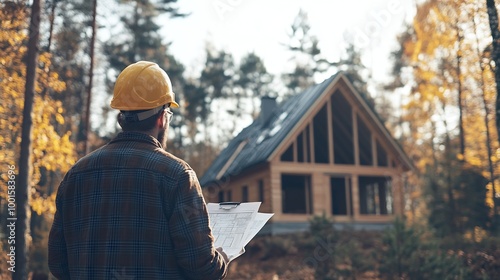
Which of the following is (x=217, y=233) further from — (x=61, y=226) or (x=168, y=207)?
(x=61, y=226)

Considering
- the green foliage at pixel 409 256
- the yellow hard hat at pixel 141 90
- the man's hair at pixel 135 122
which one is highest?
the yellow hard hat at pixel 141 90

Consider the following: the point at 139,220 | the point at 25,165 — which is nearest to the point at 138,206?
the point at 139,220

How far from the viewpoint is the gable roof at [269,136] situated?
21859mm

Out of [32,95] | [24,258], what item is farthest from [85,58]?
[24,258]

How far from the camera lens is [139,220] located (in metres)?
2.79

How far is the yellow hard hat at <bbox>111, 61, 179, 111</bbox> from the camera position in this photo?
299cm

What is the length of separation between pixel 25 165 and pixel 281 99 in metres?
30.4

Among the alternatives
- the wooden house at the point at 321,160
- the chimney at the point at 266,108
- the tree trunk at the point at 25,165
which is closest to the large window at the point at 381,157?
the wooden house at the point at 321,160

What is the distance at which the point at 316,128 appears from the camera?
24797 mm

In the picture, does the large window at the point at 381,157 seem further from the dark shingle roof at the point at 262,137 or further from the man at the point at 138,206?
the man at the point at 138,206

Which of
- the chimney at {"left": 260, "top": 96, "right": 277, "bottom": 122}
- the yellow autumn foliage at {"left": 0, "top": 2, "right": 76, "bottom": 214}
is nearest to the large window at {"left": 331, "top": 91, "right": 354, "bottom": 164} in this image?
the chimney at {"left": 260, "top": 96, "right": 277, "bottom": 122}

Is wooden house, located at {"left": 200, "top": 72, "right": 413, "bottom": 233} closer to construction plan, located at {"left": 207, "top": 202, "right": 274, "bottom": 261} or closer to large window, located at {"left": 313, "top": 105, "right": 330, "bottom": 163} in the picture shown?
large window, located at {"left": 313, "top": 105, "right": 330, "bottom": 163}

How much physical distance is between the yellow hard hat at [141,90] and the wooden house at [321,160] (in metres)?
18.0

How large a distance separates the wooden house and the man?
18.0 metres
